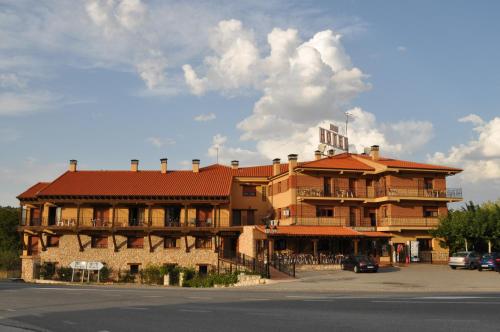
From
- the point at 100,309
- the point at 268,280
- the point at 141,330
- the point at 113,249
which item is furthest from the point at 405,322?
the point at 113,249

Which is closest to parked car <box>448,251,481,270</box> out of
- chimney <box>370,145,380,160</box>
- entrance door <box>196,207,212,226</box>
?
chimney <box>370,145,380,160</box>

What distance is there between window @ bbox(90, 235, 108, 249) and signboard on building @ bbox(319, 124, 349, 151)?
25509mm

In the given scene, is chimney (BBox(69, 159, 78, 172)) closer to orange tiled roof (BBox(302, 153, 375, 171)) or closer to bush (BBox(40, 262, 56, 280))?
bush (BBox(40, 262, 56, 280))

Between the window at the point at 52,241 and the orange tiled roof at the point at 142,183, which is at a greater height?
the orange tiled roof at the point at 142,183

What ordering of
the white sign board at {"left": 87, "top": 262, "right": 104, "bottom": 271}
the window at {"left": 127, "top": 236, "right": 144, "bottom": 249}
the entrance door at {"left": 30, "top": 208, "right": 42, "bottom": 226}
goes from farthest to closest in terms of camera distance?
1. the entrance door at {"left": 30, "top": 208, "right": 42, "bottom": 226}
2. the window at {"left": 127, "top": 236, "right": 144, "bottom": 249}
3. the white sign board at {"left": 87, "top": 262, "right": 104, "bottom": 271}

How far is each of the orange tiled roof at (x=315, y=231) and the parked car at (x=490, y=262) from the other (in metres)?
9.94

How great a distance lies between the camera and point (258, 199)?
185ft

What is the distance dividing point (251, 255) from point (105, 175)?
19735mm

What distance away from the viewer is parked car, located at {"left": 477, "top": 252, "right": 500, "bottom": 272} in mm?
37125

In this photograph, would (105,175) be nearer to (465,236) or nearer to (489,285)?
(465,236)

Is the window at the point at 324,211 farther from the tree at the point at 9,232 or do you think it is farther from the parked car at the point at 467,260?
the tree at the point at 9,232

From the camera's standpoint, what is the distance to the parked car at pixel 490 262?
37.1 metres

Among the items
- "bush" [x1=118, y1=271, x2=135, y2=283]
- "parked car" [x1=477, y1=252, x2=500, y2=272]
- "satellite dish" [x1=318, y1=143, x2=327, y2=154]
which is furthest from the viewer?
"satellite dish" [x1=318, y1=143, x2=327, y2=154]

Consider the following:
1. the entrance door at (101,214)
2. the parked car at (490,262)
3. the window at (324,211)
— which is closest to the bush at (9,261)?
the entrance door at (101,214)
